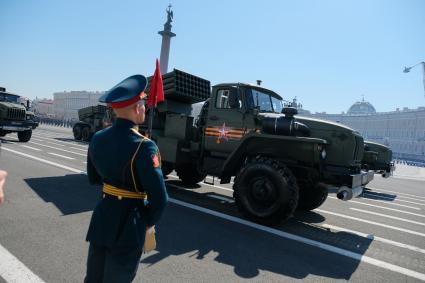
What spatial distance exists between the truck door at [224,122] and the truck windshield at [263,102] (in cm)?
30

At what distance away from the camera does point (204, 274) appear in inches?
164

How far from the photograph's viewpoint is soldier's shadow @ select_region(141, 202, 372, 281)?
4582mm

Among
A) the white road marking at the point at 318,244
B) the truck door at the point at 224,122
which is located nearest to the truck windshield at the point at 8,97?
the truck door at the point at 224,122

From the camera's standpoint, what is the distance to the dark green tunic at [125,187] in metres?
2.29

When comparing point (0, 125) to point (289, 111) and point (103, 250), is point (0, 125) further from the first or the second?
point (103, 250)

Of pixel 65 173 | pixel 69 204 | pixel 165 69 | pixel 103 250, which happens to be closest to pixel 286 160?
pixel 69 204

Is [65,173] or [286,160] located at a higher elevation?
[286,160]

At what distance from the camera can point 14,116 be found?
57.6ft

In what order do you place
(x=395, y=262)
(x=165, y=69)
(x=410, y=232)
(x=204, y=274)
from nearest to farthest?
(x=204, y=274) → (x=395, y=262) → (x=410, y=232) → (x=165, y=69)

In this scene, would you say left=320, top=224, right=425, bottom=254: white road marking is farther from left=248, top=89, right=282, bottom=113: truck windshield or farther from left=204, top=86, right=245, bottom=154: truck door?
left=248, top=89, right=282, bottom=113: truck windshield

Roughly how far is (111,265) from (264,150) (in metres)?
5.08

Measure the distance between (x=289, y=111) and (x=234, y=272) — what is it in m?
3.49

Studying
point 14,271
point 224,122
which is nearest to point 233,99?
point 224,122

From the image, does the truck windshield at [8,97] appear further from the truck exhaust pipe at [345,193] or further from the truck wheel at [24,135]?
the truck exhaust pipe at [345,193]
